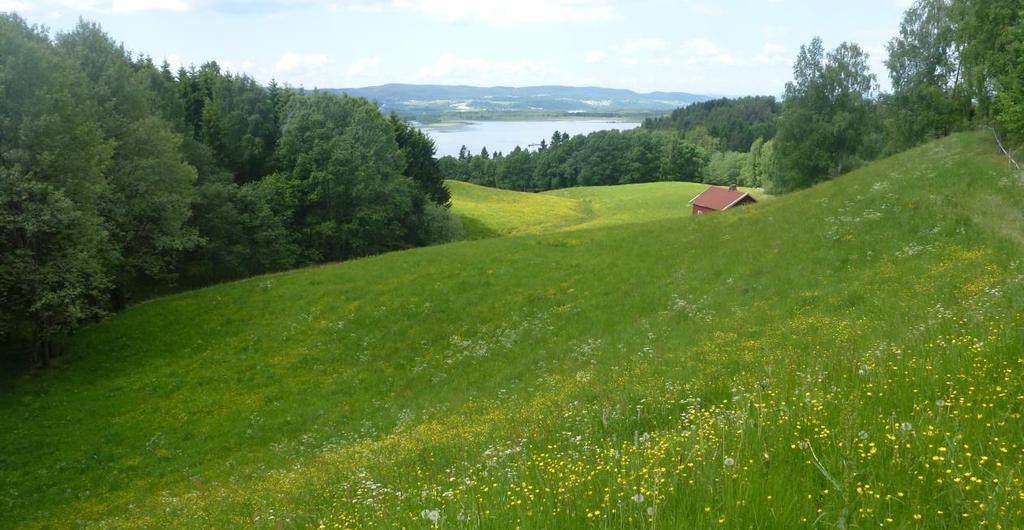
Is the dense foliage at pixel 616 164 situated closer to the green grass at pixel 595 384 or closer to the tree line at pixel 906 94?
the tree line at pixel 906 94

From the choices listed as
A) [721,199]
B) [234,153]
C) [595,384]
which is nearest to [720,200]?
[721,199]

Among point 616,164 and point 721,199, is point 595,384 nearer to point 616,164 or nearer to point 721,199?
point 721,199

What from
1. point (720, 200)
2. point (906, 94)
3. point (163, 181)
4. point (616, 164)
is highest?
point (906, 94)

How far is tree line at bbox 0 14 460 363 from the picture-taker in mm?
27812

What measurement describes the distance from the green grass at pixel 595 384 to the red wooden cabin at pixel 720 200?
119 feet

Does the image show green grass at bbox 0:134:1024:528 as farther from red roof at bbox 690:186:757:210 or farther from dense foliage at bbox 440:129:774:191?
dense foliage at bbox 440:129:774:191

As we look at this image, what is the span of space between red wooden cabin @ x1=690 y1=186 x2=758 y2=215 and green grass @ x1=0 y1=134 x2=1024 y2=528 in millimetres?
36364

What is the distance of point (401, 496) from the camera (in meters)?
8.10

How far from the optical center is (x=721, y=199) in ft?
261

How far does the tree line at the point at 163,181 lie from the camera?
2781cm

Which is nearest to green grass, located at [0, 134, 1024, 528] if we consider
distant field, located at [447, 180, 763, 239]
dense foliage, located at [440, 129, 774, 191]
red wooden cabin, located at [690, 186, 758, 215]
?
red wooden cabin, located at [690, 186, 758, 215]

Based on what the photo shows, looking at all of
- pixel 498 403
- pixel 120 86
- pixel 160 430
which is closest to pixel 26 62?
pixel 120 86

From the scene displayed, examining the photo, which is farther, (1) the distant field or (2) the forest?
(1) the distant field

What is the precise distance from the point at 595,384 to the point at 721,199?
6895 centimetres
